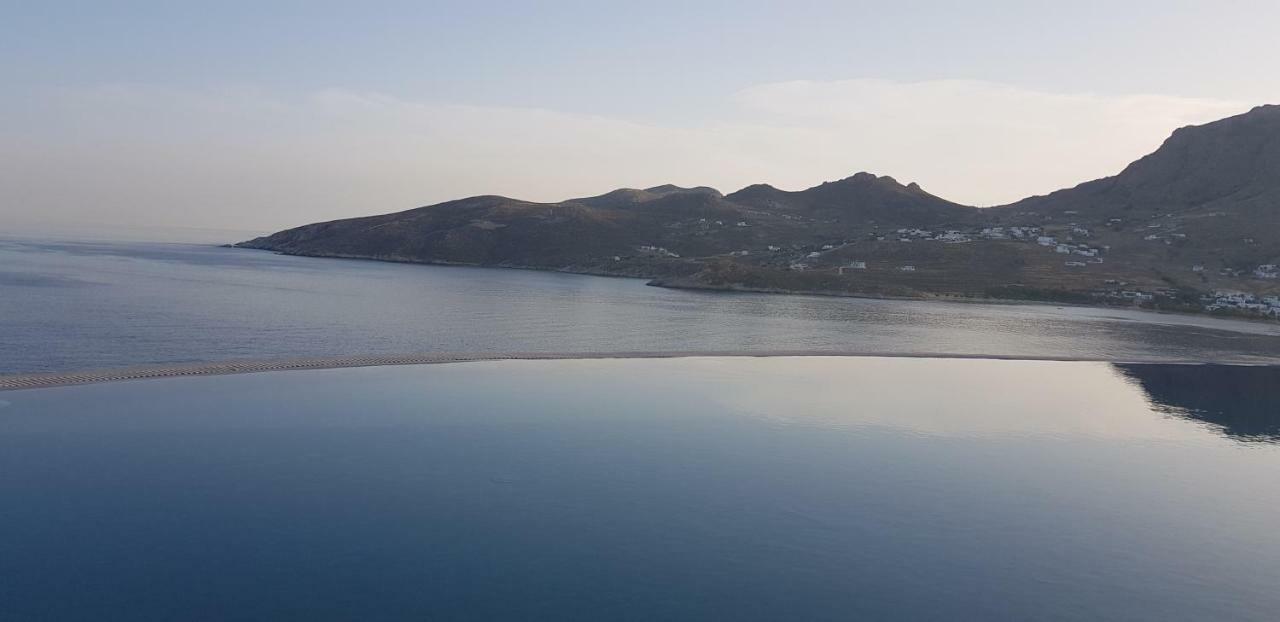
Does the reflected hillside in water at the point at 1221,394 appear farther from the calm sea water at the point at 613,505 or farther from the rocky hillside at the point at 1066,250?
the rocky hillside at the point at 1066,250

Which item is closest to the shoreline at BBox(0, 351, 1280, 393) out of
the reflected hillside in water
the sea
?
the sea

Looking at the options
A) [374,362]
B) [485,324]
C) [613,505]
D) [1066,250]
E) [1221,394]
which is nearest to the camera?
[613,505]

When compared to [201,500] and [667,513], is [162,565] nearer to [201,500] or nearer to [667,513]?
[201,500]

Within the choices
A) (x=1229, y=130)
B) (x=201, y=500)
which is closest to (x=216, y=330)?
(x=201, y=500)

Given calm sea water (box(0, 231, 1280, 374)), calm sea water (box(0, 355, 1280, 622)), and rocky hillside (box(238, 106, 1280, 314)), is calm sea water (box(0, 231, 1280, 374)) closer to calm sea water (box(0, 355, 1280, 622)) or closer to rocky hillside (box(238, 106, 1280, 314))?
calm sea water (box(0, 355, 1280, 622))

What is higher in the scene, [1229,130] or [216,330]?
[1229,130]

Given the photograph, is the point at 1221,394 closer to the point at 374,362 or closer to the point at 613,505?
the point at 613,505

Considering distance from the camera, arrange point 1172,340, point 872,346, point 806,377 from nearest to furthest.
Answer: point 806,377, point 872,346, point 1172,340

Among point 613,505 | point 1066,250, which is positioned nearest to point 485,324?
point 613,505
